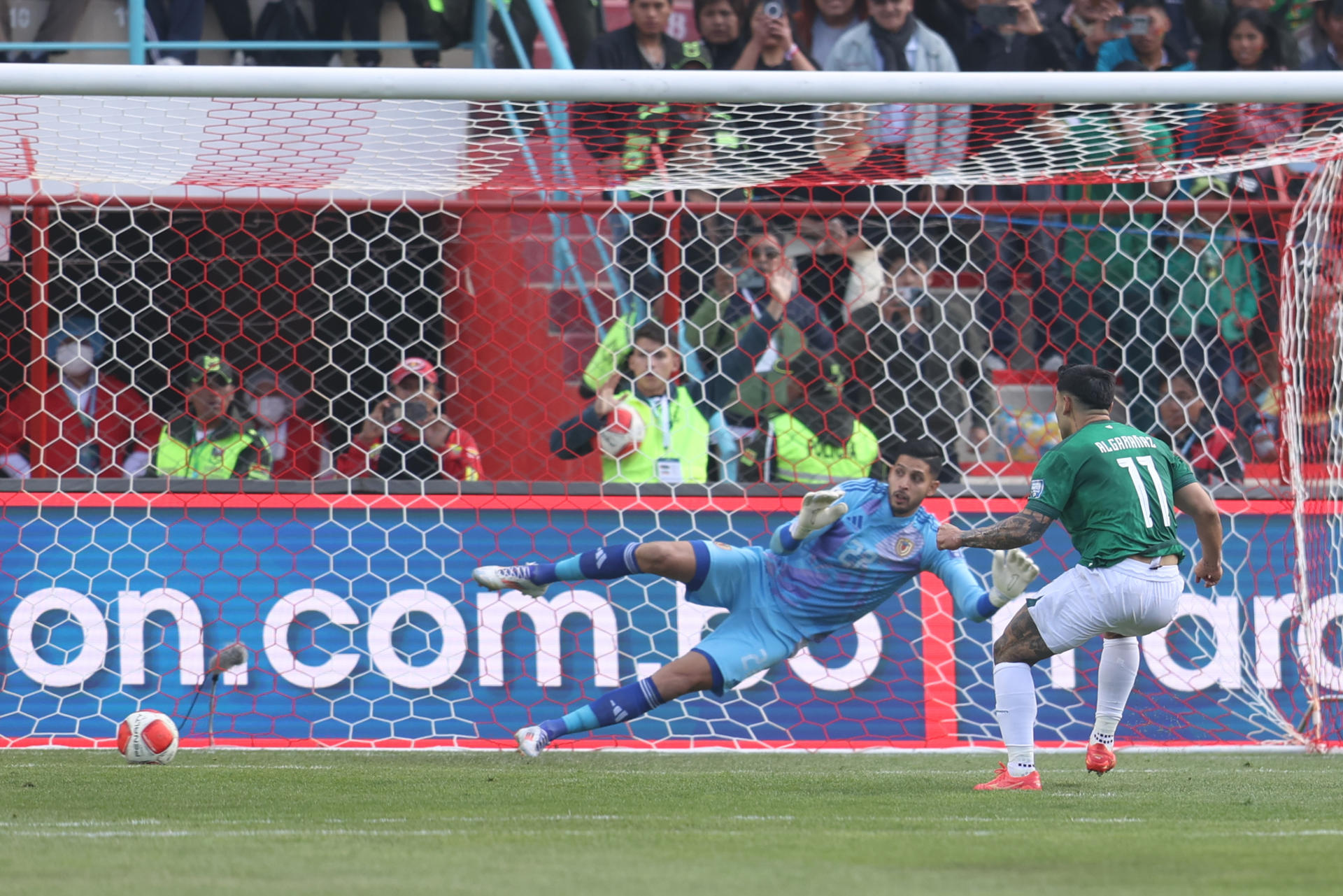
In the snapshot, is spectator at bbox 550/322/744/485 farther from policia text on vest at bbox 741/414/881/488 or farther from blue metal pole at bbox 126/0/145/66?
blue metal pole at bbox 126/0/145/66

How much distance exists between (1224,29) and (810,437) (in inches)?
191

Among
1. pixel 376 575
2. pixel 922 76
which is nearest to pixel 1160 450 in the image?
pixel 922 76

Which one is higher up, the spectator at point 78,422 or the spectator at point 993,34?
the spectator at point 993,34

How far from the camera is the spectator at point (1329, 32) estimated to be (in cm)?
1180

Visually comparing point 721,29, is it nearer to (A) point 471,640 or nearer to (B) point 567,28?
(B) point 567,28

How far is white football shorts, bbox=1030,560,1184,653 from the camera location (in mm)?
6277

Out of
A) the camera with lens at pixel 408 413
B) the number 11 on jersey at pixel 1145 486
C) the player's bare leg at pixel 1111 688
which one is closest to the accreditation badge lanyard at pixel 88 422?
the camera with lens at pixel 408 413

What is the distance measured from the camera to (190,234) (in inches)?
359

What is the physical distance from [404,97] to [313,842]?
3.28m

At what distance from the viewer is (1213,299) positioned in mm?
9688

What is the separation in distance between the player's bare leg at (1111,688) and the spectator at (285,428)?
4.33 m

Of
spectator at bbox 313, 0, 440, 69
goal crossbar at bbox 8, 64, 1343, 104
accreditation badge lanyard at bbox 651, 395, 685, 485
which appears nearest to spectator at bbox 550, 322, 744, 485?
accreditation badge lanyard at bbox 651, 395, 685, 485

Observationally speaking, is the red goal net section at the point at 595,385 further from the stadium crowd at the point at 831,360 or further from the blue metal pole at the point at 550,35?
the blue metal pole at the point at 550,35

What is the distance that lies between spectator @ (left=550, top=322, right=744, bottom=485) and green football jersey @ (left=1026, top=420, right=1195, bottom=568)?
9.56 ft
